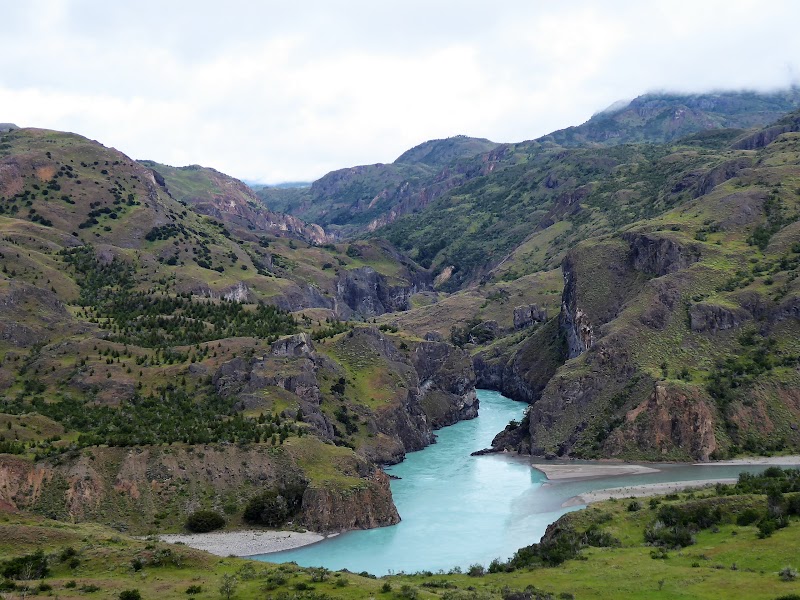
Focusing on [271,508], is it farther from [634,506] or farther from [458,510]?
[634,506]

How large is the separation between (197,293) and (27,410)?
7436 cm

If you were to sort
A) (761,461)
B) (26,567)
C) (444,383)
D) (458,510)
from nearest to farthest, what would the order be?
(26,567) < (458,510) < (761,461) < (444,383)

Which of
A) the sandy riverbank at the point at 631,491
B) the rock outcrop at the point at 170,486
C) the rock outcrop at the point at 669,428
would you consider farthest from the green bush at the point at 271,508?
the rock outcrop at the point at 669,428

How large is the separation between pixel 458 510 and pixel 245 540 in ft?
115

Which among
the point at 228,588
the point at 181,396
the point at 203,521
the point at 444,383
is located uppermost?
the point at 444,383

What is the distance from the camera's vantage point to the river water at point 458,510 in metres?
97.8

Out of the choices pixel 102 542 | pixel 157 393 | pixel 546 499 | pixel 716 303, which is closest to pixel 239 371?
pixel 157 393

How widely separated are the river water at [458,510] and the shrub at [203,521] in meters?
8.92

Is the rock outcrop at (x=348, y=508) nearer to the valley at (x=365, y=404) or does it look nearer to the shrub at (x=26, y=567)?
the valley at (x=365, y=404)

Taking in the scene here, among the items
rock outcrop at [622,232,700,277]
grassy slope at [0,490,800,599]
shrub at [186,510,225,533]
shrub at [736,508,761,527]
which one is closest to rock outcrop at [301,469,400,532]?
shrub at [186,510,225,533]

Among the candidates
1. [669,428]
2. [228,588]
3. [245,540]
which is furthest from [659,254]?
[228,588]

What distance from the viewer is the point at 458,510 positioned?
121 meters

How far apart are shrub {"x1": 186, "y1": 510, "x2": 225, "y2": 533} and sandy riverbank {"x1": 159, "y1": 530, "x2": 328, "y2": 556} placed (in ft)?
3.09

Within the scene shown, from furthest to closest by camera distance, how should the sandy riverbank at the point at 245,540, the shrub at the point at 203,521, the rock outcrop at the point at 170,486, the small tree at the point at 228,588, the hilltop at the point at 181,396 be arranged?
the hilltop at the point at 181,396 < the shrub at the point at 203,521 < the rock outcrop at the point at 170,486 < the sandy riverbank at the point at 245,540 < the small tree at the point at 228,588
